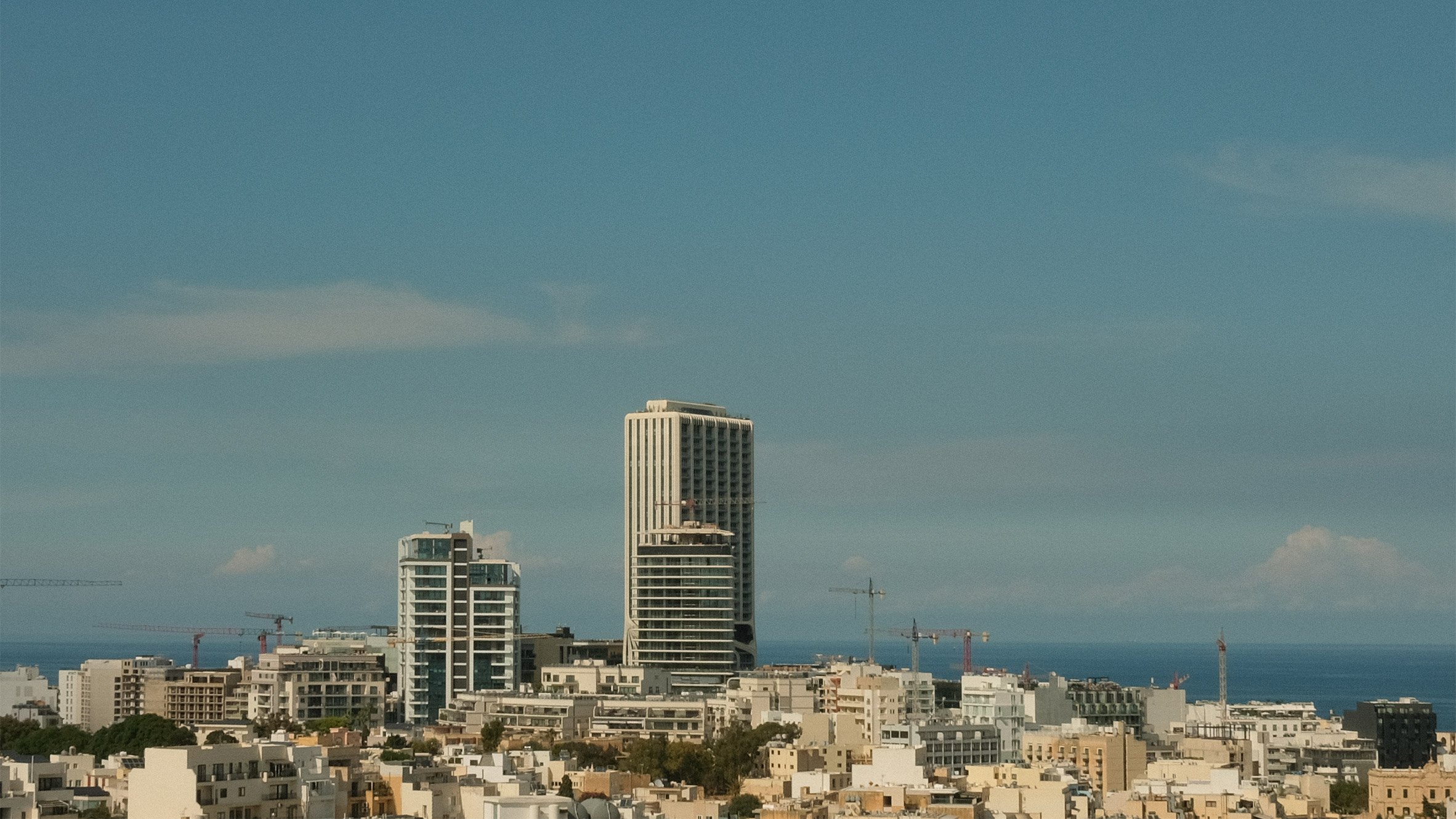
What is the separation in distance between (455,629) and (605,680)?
1215 centimetres

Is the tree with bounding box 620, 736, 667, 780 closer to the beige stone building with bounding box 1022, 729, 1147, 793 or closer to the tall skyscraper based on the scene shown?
the beige stone building with bounding box 1022, 729, 1147, 793

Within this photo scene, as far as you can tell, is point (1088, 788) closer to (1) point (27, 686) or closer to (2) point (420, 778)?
(2) point (420, 778)

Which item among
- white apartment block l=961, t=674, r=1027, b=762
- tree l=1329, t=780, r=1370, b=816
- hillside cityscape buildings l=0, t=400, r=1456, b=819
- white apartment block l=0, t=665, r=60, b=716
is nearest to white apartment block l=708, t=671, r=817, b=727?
hillside cityscape buildings l=0, t=400, r=1456, b=819

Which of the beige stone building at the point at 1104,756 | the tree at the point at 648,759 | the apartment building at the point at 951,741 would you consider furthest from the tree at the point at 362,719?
the beige stone building at the point at 1104,756

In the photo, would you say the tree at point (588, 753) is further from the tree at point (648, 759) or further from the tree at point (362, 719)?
the tree at point (362, 719)

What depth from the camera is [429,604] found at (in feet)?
485

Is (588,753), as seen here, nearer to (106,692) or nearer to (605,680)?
(605,680)

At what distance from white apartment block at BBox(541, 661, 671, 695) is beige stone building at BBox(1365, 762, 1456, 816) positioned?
5633cm

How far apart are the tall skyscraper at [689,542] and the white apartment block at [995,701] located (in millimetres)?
21592

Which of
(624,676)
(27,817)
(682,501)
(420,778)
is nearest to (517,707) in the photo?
(624,676)

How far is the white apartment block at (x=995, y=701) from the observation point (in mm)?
124250

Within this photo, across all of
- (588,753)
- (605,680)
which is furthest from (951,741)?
(605,680)

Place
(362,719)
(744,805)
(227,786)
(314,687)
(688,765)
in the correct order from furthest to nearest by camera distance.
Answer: (314,687)
(362,719)
(688,765)
(744,805)
(227,786)

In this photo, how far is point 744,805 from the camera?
77.8 meters
